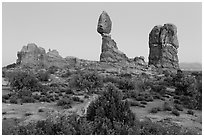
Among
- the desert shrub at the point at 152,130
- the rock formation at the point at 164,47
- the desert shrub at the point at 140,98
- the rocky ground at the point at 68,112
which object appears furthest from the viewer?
the rock formation at the point at 164,47

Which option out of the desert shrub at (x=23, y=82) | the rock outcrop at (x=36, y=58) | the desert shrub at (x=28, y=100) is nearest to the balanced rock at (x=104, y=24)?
the rock outcrop at (x=36, y=58)

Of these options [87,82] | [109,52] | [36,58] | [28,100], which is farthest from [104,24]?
[28,100]

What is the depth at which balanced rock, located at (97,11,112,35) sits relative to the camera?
39.4m

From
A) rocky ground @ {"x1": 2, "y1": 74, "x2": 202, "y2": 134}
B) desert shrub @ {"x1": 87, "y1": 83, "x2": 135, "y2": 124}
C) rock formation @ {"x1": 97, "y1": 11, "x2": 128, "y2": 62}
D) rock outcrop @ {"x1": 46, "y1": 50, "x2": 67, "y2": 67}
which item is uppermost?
rock formation @ {"x1": 97, "y1": 11, "x2": 128, "y2": 62}

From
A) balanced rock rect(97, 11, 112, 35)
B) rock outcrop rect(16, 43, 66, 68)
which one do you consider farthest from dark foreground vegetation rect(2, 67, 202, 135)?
rock outcrop rect(16, 43, 66, 68)

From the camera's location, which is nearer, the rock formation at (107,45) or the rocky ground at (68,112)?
the rocky ground at (68,112)

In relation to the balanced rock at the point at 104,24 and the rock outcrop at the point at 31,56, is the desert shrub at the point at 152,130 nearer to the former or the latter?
the balanced rock at the point at 104,24

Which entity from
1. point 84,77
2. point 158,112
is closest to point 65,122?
point 158,112

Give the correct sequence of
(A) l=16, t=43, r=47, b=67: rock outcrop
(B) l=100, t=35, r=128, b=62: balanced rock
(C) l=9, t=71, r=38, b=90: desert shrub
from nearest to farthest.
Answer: (C) l=9, t=71, r=38, b=90: desert shrub → (B) l=100, t=35, r=128, b=62: balanced rock → (A) l=16, t=43, r=47, b=67: rock outcrop

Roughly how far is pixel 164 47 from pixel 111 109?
3075cm

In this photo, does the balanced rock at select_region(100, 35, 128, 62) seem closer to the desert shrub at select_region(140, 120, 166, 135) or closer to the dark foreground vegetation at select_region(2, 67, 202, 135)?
the dark foreground vegetation at select_region(2, 67, 202, 135)

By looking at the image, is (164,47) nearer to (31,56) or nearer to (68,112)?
(31,56)

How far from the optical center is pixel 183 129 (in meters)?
8.23

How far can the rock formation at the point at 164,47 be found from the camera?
37.2 meters
